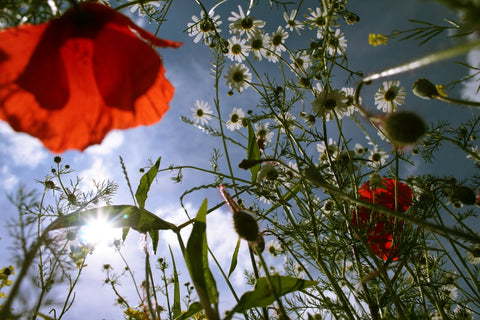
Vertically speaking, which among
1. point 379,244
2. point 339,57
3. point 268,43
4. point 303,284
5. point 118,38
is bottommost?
point 303,284

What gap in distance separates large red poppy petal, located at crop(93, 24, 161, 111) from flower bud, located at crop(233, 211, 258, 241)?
168 millimetres

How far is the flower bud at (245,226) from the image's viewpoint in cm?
35

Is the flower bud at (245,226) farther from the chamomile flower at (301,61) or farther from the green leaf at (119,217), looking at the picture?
the chamomile flower at (301,61)

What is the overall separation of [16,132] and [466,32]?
0.56 meters

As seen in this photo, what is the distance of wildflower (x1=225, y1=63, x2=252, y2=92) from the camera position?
3.74 feet

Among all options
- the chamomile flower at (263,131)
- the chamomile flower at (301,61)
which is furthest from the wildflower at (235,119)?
the chamomile flower at (301,61)

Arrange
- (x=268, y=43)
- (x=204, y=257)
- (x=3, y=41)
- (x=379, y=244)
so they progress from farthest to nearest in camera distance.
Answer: (x=268, y=43), (x=379, y=244), (x=204, y=257), (x=3, y=41)

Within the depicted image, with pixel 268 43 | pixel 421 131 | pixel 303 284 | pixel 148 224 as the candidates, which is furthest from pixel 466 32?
pixel 268 43

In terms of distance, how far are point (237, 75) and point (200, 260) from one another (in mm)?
883

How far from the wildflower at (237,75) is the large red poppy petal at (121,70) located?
0.83 metres

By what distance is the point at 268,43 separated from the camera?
1.18 metres

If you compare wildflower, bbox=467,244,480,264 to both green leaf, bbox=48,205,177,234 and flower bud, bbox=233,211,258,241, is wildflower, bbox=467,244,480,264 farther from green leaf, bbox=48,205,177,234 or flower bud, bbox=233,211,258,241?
green leaf, bbox=48,205,177,234

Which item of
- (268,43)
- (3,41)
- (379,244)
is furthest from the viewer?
(268,43)

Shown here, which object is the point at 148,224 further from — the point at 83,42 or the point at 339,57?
the point at 339,57
